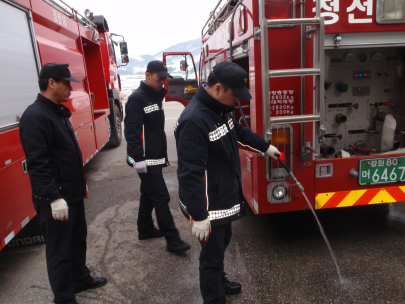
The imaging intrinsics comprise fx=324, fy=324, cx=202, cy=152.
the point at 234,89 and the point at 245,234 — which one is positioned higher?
the point at 234,89

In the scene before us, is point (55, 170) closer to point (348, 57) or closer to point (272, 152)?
point (272, 152)

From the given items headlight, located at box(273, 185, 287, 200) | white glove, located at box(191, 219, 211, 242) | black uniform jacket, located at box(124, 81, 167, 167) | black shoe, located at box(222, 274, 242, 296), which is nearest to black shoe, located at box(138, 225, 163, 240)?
black uniform jacket, located at box(124, 81, 167, 167)

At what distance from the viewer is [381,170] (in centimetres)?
294

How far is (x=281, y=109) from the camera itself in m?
2.72

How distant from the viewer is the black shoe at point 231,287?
8.43 ft

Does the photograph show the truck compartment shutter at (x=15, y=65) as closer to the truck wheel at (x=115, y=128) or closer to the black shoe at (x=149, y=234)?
the black shoe at (x=149, y=234)

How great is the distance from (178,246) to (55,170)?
1.50 metres

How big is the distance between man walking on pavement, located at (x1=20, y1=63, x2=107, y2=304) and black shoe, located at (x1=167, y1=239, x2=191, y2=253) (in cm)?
108

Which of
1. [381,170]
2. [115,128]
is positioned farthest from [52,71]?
[115,128]

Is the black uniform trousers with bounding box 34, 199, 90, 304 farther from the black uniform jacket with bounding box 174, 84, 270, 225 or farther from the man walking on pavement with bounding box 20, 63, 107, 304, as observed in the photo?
the black uniform jacket with bounding box 174, 84, 270, 225

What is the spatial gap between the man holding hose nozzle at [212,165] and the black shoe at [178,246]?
3.27 ft

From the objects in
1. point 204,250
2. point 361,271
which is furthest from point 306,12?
point 361,271

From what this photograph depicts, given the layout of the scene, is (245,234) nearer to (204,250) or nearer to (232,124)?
(204,250)

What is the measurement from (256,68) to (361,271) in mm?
1950
